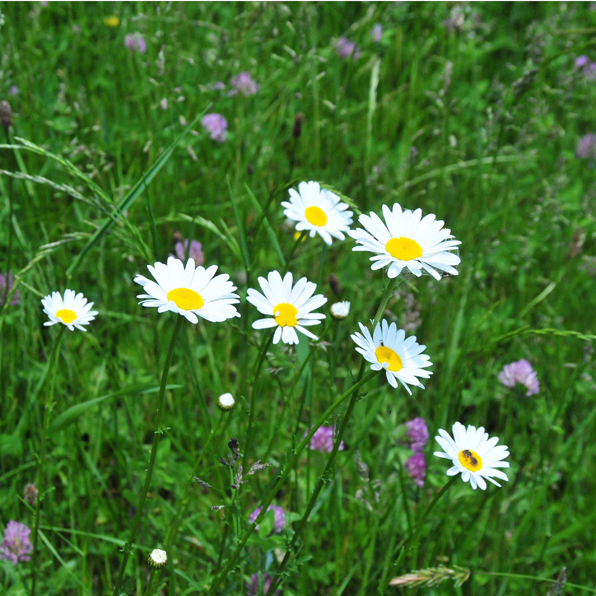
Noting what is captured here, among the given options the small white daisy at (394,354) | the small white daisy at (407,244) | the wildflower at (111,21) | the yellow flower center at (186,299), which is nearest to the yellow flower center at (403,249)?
the small white daisy at (407,244)

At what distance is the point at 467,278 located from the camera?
7.41 feet

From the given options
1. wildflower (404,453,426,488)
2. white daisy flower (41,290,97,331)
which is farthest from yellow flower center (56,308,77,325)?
wildflower (404,453,426,488)

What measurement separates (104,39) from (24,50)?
39 centimetres

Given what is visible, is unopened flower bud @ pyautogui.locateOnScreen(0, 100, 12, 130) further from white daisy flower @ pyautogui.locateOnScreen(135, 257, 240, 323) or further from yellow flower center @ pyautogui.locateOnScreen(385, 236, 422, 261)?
yellow flower center @ pyautogui.locateOnScreen(385, 236, 422, 261)

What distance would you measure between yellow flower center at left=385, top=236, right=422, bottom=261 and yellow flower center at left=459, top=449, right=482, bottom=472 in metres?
0.36

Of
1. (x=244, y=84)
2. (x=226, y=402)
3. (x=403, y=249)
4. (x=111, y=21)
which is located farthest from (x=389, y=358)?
(x=111, y=21)

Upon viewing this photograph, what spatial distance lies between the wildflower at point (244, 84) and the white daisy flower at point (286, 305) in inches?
65.2

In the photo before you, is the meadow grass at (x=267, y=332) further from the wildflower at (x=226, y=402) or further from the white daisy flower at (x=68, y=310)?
the white daisy flower at (x=68, y=310)

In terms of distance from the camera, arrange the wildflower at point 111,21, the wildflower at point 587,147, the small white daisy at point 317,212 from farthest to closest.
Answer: the wildflower at point 587,147, the wildflower at point 111,21, the small white daisy at point 317,212

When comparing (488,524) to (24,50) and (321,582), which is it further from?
(24,50)

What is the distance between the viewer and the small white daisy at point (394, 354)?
0.97 m

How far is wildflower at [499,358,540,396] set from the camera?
2043mm

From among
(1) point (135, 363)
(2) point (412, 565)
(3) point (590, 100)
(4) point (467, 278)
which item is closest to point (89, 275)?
(1) point (135, 363)

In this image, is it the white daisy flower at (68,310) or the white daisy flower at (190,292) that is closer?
the white daisy flower at (190,292)
